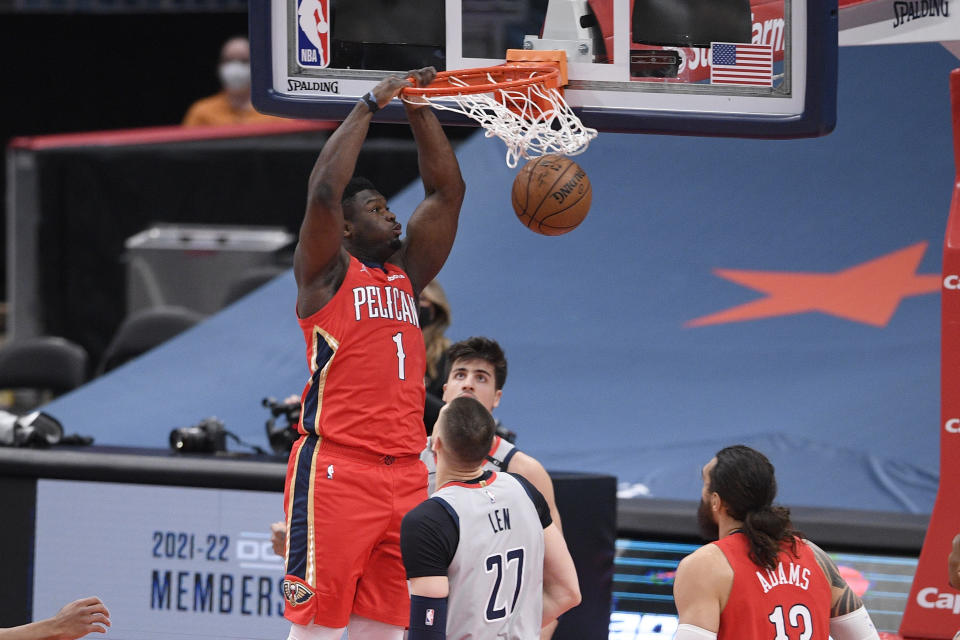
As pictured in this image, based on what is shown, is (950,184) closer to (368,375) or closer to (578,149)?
(578,149)

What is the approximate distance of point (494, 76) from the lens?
4.91m

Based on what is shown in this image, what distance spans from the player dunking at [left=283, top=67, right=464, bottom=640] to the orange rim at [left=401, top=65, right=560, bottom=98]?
177mm

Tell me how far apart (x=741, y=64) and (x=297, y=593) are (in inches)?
98.2

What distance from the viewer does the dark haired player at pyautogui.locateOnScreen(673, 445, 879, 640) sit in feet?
12.5

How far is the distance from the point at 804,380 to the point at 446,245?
4.76 m

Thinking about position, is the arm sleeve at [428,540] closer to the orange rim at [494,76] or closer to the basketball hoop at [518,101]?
the basketball hoop at [518,101]

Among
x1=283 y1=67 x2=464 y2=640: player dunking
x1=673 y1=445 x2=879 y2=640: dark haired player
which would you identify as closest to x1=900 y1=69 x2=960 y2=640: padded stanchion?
x1=673 y1=445 x2=879 y2=640: dark haired player

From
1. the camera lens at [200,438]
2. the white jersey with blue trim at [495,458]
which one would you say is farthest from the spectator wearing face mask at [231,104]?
the white jersey with blue trim at [495,458]

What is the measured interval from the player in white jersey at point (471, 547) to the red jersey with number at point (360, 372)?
0.62 feet

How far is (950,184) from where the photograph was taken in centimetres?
1004

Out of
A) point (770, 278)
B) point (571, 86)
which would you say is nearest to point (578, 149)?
point (571, 86)

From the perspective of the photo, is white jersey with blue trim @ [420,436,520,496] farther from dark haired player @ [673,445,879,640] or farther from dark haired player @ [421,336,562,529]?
dark haired player @ [673,445,879,640]

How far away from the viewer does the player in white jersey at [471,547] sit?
4156 mm

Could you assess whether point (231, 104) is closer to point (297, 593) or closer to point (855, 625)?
point (297, 593)
